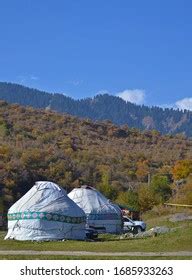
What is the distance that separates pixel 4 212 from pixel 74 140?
48.0m

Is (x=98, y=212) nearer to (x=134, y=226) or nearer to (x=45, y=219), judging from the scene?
(x=134, y=226)

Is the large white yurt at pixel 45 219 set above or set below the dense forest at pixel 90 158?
below

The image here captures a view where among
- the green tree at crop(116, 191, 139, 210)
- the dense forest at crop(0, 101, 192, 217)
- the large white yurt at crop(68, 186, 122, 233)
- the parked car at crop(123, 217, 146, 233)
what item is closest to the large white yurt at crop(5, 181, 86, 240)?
the large white yurt at crop(68, 186, 122, 233)

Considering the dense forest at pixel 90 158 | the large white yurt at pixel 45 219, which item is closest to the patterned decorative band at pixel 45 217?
the large white yurt at pixel 45 219

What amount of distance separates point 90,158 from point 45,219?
57.9 meters

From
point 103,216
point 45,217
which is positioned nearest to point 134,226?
point 103,216

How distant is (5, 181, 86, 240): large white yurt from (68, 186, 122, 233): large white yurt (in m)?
6.31

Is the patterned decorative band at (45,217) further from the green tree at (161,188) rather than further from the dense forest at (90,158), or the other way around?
the green tree at (161,188)

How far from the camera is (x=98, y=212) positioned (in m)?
39.1

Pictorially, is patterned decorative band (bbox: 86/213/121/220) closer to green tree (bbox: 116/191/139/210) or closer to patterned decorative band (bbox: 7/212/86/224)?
patterned decorative band (bbox: 7/212/86/224)

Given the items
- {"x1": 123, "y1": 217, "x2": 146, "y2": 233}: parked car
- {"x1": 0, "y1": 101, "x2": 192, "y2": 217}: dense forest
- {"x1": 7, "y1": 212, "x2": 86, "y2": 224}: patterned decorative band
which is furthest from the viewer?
{"x1": 0, "y1": 101, "x2": 192, "y2": 217}: dense forest

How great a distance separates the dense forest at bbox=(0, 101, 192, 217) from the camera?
70.5m

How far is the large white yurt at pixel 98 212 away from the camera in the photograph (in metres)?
39.0

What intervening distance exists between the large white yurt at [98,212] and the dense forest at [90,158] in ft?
65.3
